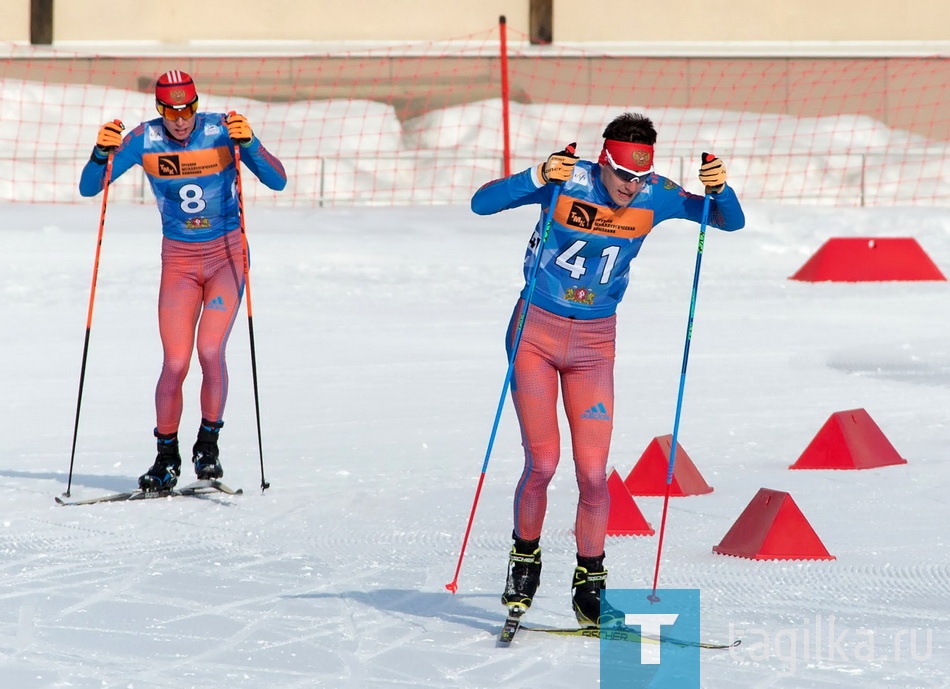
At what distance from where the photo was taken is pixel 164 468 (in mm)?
7168

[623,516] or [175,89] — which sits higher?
[175,89]

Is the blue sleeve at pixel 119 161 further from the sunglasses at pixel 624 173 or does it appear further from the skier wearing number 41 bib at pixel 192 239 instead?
the sunglasses at pixel 624 173

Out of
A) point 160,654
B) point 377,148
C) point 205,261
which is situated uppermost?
point 377,148

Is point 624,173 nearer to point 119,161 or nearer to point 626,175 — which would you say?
point 626,175

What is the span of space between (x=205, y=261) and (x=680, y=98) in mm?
15394

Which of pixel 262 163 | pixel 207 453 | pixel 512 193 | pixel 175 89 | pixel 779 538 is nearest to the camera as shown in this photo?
pixel 512 193

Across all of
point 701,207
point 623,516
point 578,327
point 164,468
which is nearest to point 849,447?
point 623,516

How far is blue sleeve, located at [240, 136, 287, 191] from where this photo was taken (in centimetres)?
708

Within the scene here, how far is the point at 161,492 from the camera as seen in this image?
23.3ft

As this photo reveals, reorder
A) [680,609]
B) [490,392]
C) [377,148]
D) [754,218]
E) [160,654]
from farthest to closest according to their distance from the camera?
[377,148] < [754,218] < [490,392] < [680,609] < [160,654]

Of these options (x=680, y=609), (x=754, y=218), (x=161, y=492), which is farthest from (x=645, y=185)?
(x=754, y=218)

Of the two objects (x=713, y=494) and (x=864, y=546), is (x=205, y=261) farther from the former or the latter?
(x=864, y=546)

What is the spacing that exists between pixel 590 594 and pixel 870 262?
9954 millimetres

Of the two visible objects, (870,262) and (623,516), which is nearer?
(623,516)
